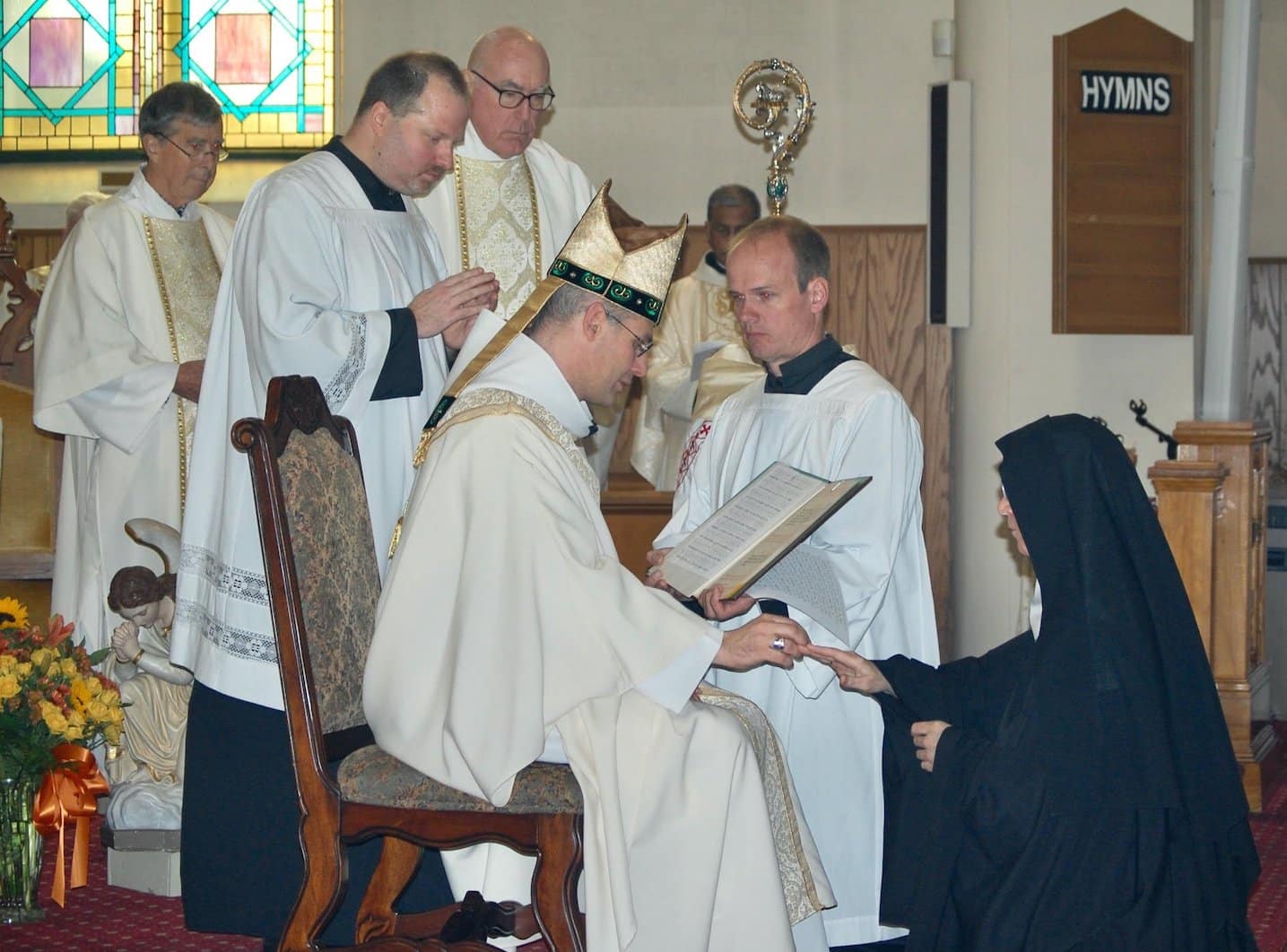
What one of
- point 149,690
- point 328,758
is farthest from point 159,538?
point 328,758

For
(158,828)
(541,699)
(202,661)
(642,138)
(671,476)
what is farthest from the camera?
(642,138)

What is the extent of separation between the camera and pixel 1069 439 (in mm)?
3348

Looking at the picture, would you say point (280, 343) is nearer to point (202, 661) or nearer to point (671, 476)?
point (202, 661)

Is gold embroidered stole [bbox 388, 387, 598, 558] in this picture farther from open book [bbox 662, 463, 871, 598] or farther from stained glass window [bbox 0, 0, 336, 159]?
stained glass window [bbox 0, 0, 336, 159]

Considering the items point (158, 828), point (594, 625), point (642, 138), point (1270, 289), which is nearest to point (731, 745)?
point (594, 625)

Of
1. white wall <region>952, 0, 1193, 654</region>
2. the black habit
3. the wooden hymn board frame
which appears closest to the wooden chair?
the black habit

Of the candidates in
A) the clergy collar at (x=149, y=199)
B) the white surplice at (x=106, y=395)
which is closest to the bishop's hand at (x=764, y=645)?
the white surplice at (x=106, y=395)

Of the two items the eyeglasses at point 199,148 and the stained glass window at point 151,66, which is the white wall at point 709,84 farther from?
the eyeglasses at point 199,148

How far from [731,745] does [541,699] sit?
380 mm

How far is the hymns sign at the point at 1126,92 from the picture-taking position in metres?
8.48

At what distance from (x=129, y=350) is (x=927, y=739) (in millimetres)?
3359

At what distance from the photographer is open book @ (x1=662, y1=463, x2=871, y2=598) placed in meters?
3.47

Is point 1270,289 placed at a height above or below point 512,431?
above

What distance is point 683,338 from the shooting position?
8664 millimetres
